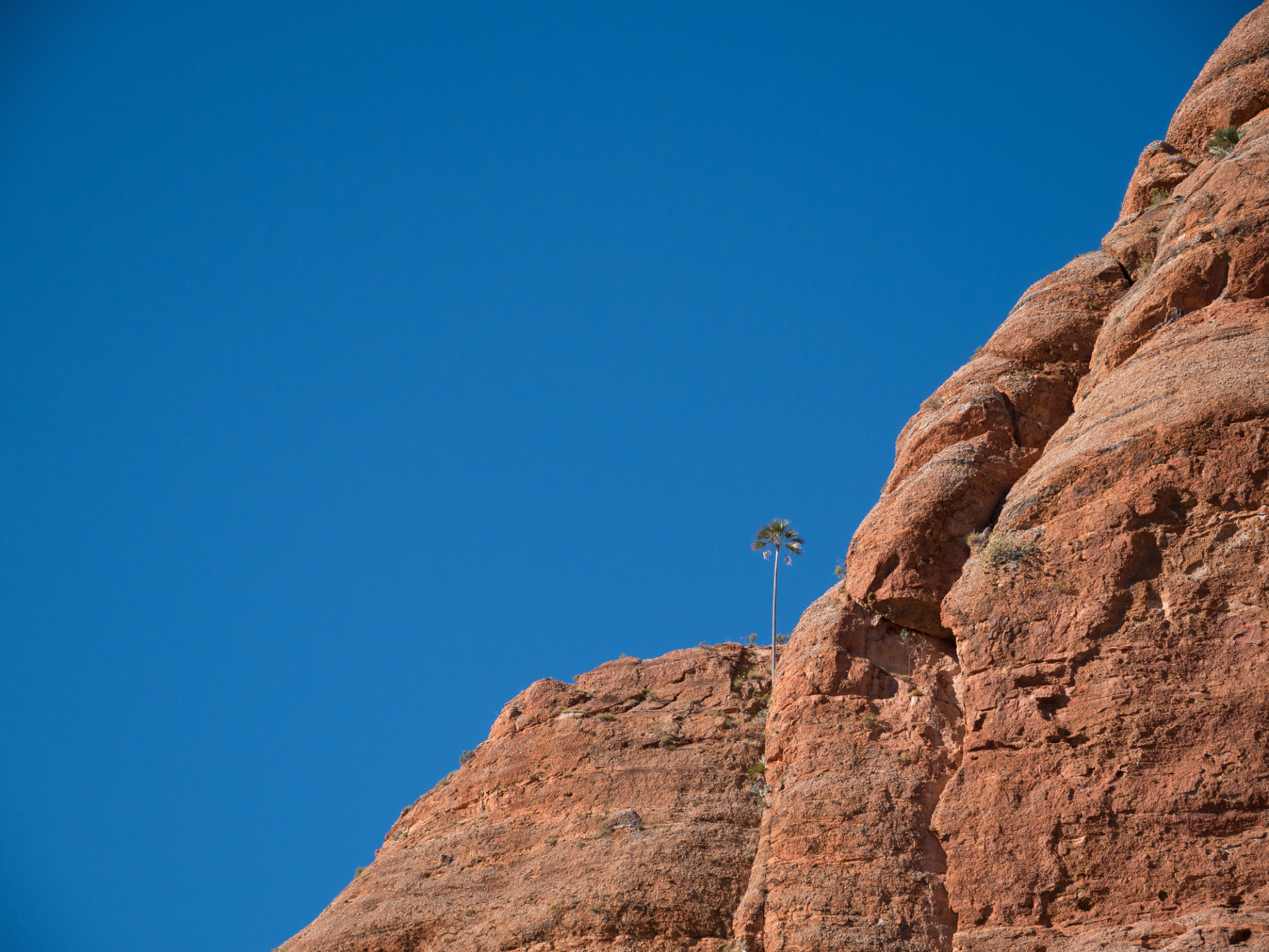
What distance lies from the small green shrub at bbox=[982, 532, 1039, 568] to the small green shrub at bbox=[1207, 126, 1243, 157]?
1554 centimetres

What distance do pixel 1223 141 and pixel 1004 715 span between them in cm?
2081

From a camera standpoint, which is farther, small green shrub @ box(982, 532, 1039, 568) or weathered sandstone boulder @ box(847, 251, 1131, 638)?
weathered sandstone boulder @ box(847, 251, 1131, 638)

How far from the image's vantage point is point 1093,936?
25.0m

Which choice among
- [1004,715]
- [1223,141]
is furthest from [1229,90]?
[1004,715]

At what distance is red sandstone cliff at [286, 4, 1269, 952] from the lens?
26.0 m

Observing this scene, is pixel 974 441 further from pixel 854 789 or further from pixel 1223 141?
pixel 1223 141

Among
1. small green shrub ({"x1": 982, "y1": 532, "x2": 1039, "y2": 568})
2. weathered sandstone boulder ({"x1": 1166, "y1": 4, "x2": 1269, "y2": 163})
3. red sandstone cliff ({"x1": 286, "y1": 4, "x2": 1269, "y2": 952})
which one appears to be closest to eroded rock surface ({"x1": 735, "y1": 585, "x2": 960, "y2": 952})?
red sandstone cliff ({"x1": 286, "y1": 4, "x2": 1269, "y2": 952})

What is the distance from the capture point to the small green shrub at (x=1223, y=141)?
38.8 m

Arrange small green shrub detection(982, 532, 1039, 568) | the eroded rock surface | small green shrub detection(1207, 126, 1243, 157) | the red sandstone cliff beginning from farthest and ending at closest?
small green shrub detection(1207, 126, 1243, 157) → small green shrub detection(982, 532, 1039, 568) → the eroded rock surface → the red sandstone cliff

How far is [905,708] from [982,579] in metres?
3.92

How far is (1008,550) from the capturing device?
1209 inches

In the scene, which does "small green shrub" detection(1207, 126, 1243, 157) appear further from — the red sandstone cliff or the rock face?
the rock face

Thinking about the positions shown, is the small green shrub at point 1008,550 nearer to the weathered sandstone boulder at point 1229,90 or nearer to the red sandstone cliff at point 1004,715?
the red sandstone cliff at point 1004,715

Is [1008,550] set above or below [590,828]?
above
